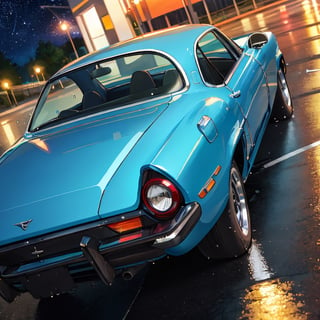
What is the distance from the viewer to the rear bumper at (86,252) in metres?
2.93

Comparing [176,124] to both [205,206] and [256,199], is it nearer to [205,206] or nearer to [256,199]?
[205,206]

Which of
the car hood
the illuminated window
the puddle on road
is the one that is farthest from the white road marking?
the illuminated window

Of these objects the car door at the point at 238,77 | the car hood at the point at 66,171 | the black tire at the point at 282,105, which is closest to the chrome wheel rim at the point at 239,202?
the car door at the point at 238,77

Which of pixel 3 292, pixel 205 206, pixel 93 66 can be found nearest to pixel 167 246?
pixel 205 206

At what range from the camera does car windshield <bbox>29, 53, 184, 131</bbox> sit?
4.36 meters

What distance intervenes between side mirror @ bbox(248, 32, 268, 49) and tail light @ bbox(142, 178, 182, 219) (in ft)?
10.3

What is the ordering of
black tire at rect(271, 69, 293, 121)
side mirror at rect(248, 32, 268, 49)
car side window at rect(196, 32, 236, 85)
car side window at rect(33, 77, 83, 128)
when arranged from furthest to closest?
black tire at rect(271, 69, 293, 121), side mirror at rect(248, 32, 268, 49), car side window at rect(33, 77, 83, 128), car side window at rect(196, 32, 236, 85)

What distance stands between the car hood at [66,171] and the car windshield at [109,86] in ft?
0.80

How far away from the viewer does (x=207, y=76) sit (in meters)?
4.44

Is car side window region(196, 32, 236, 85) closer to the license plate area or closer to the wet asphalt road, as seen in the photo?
the wet asphalt road

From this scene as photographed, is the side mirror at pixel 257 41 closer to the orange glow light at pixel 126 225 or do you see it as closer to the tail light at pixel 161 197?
the tail light at pixel 161 197

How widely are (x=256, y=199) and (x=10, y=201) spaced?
225cm

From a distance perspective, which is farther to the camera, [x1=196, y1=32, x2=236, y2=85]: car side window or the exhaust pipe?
[x1=196, y1=32, x2=236, y2=85]: car side window

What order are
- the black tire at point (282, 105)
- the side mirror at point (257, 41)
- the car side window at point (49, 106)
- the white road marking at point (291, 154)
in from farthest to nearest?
the black tire at point (282, 105) → the side mirror at point (257, 41) → the white road marking at point (291, 154) → the car side window at point (49, 106)
